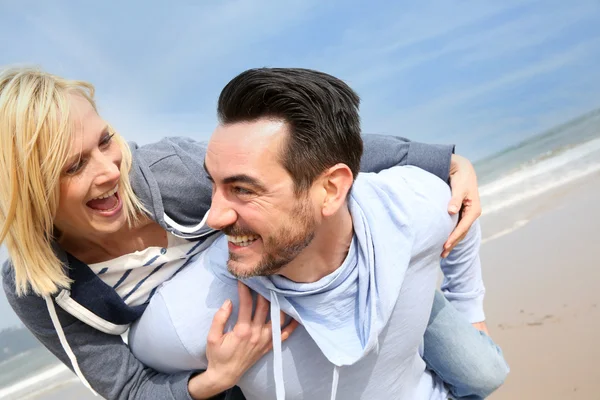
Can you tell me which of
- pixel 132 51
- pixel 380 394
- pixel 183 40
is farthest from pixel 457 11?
pixel 380 394

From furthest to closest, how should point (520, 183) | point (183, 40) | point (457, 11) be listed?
point (457, 11) → point (183, 40) → point (520, 183)

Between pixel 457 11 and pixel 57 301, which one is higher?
pixel 57 301

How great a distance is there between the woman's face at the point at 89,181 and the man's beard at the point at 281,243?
0.51 m

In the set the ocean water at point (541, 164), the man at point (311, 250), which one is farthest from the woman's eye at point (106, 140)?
Answer: the ocean water at point (541, 164)

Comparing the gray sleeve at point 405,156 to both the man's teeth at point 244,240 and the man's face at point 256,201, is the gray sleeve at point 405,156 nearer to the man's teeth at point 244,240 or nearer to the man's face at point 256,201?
the man's face at point 256,201

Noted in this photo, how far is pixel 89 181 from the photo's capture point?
1.97 m

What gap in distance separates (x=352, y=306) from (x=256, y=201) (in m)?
0.51

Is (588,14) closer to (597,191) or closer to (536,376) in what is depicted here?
(597,191)

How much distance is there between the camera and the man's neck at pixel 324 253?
1.86 m

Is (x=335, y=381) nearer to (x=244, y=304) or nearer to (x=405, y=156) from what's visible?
(x=244, y=304)

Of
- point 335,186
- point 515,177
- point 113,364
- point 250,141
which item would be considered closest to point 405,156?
point 335,186

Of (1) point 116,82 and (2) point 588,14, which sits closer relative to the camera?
(1) point 116,82

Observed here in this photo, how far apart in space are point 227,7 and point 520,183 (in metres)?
6.89

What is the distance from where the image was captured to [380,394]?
2.10 metres
